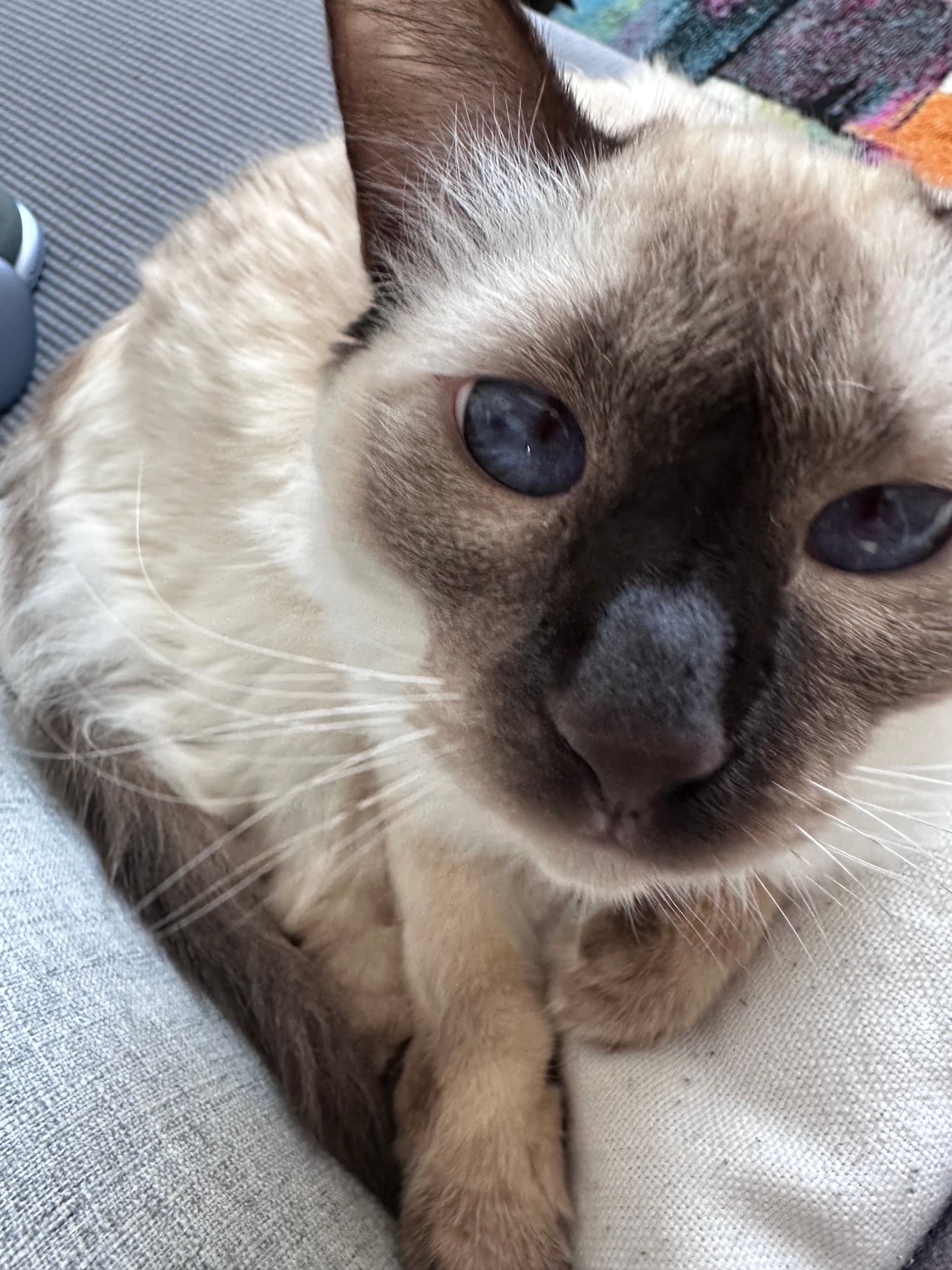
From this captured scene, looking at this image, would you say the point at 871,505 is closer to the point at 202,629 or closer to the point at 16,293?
the point at 202,629

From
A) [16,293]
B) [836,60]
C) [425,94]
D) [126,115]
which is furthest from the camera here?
[836,60]

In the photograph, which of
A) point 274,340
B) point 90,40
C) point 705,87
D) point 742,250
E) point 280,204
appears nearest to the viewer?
point 742,250

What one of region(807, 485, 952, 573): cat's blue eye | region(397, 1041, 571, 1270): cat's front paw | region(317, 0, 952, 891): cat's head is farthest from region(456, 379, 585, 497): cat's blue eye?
region(397, 1041, 571, 1270): cat's front paw

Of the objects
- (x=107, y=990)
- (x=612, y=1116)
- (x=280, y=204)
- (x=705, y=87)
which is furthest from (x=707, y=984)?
(x=705, y=87)

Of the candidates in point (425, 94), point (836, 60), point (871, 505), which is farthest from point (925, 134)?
point (871, 505)

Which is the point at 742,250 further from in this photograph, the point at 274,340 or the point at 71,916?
the point at 71,916

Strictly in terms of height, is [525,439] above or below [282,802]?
above

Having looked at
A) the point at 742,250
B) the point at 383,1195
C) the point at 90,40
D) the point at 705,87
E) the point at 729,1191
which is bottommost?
the point at 383,1195
